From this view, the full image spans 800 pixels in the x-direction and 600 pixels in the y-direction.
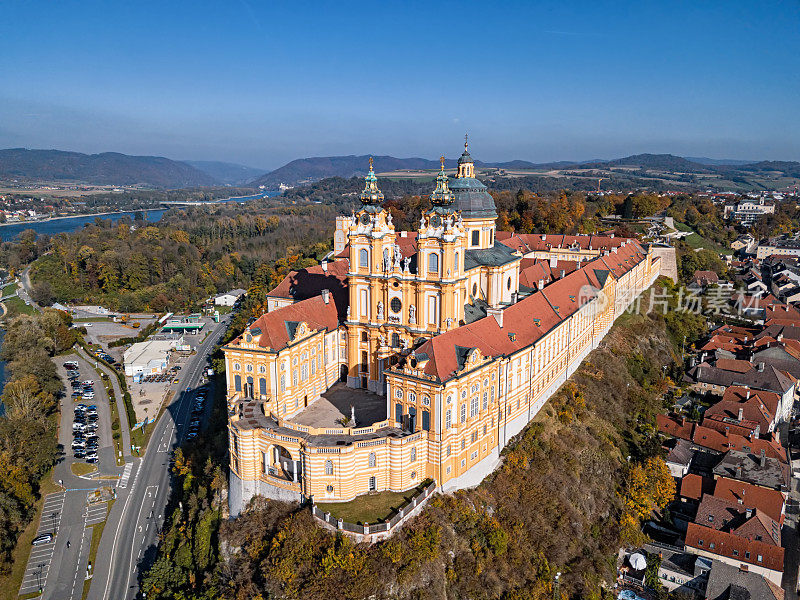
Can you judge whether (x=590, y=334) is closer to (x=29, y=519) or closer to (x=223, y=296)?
(x=29, y=519)

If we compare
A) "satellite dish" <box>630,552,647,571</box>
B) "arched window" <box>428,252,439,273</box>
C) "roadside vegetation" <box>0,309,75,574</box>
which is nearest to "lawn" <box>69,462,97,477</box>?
"roadside vegetation" <box>0,309,75,574</box>

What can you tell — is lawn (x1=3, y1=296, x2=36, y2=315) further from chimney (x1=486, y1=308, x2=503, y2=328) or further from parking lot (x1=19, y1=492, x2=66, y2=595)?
chimney (x1=486, y1=308, x2=503, y2=328)

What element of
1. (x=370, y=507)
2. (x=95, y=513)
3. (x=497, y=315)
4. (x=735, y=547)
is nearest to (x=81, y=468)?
(x=95, y=513)

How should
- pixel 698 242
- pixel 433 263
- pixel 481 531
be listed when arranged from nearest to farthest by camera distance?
pixel 481 531
pixel 433 263
pixel 698 242

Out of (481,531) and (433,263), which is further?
(433,263)

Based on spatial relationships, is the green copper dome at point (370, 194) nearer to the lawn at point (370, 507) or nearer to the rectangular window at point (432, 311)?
the rectangular window at point (432, 311)

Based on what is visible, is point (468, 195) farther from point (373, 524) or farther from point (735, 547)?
point (735, 547)
